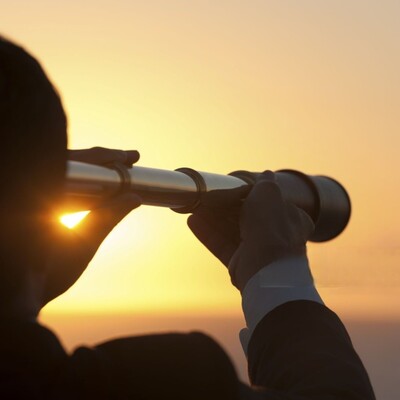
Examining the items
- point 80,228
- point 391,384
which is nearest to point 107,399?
point 80,228

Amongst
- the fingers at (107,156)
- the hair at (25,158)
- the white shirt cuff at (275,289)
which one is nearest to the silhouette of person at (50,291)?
the hair at (25,158)

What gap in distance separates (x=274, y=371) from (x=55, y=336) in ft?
1.90

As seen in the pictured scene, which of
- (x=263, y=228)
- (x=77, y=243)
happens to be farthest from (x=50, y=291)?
(x=263, y=228)

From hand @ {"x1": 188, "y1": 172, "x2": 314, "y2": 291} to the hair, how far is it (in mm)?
689

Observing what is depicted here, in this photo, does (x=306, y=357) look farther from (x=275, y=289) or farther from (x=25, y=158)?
(x=25, y=158)

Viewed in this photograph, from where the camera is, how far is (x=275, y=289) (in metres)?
1.89

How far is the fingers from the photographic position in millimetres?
1696

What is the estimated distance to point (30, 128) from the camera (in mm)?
1264

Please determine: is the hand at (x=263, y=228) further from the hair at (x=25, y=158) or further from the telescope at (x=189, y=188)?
the hair at (x=25, y=158)

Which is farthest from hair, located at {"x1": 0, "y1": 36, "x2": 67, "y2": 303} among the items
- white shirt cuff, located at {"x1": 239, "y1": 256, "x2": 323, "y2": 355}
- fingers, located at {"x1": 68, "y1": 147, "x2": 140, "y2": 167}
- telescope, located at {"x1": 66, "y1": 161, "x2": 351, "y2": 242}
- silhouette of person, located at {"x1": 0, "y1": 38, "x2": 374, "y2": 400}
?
white shirt cuff, located at {"x1": 239, "y1": 256, "x2": 323, "y2": 355}

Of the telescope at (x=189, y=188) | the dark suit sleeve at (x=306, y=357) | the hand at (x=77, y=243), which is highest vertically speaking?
the telescope at (x=189, y=188)

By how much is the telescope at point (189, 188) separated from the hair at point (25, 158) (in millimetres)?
169

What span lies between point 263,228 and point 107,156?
0.39 meters

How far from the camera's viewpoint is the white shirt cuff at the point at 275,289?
189 centimetres
